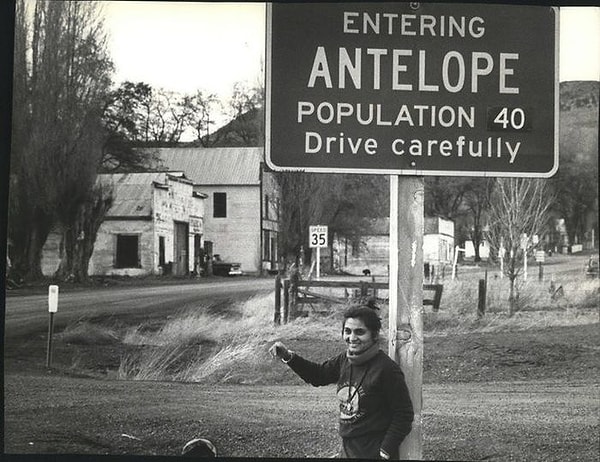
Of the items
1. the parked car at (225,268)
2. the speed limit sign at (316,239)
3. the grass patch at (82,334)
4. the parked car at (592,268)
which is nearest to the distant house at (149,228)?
the parked car at (225,268)

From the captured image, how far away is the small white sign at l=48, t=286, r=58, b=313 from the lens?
444 cm

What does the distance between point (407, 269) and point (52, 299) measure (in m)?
2.29

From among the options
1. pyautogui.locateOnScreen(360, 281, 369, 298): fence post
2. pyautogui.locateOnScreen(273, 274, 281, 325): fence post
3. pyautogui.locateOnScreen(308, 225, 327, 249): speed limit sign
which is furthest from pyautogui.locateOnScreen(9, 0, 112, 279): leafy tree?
pyautogui.locateOnScreen(360, 281, 369, 298): fence post

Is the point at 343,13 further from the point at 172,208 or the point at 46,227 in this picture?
the point at 46,227

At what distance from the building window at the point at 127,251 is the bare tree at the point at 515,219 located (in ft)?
7.23

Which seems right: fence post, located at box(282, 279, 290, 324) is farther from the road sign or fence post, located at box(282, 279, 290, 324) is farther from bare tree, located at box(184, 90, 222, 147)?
the road sign

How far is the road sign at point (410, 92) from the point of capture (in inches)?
118

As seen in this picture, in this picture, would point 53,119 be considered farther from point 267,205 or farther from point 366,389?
point 366,389

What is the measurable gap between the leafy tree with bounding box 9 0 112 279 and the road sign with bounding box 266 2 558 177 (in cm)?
183

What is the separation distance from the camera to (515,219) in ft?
16.6

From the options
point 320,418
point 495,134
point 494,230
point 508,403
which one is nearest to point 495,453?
point 508,403

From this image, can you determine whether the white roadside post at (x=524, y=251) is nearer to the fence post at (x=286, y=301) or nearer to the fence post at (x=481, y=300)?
the fence post at (x=481, y=300)

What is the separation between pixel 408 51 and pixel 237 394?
7.77ft

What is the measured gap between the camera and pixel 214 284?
465 cm
